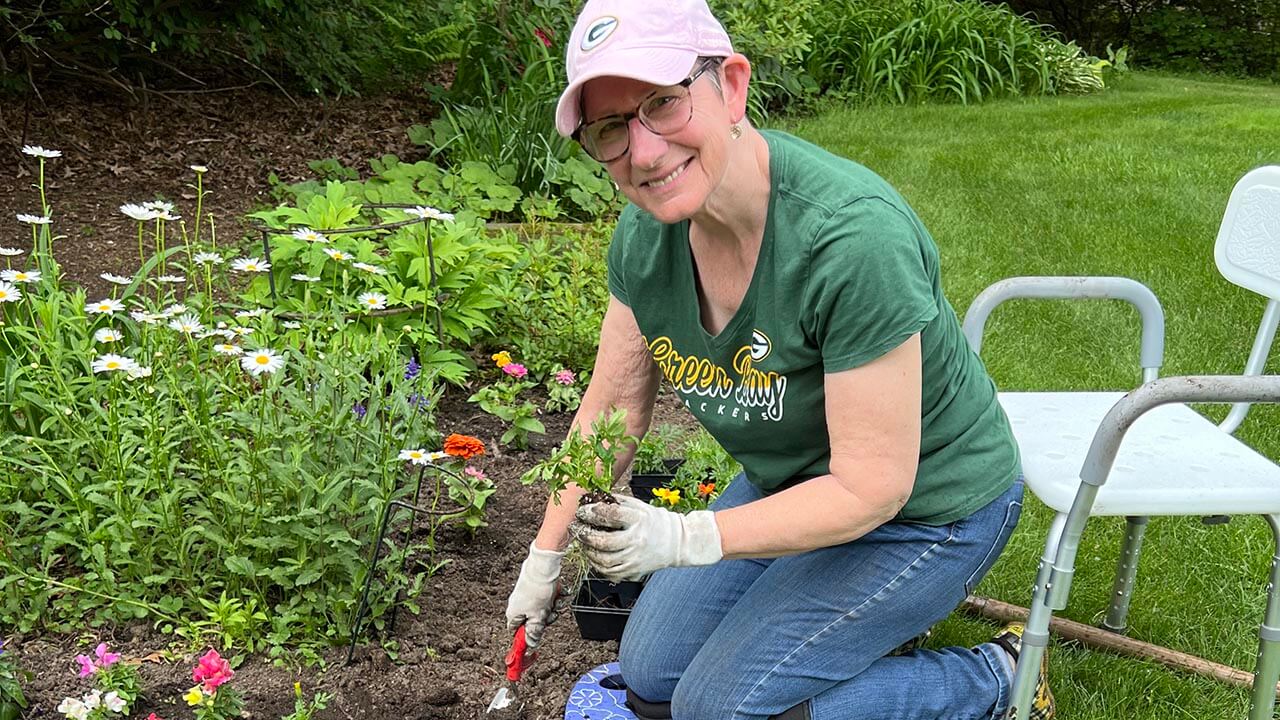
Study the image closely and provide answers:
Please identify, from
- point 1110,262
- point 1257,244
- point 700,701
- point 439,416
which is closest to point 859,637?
point 700,701

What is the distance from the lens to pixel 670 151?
5.77 ft

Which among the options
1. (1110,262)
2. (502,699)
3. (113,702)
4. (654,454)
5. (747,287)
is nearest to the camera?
(747,287)

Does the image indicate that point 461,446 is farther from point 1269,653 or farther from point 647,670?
point 1269,653

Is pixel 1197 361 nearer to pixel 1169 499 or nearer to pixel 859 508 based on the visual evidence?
pixel 1169 499

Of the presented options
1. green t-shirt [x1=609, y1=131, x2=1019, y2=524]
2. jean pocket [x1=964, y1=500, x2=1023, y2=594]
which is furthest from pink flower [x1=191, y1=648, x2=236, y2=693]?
jean pocket [x1=964, y1=500, x2=1023, y2=594]

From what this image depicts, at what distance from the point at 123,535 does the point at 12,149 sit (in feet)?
11.6

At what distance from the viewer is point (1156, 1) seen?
13750mm

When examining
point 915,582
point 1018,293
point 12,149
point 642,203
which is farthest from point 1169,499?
point 12,149

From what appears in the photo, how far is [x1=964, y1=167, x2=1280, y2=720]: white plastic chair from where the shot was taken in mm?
1752

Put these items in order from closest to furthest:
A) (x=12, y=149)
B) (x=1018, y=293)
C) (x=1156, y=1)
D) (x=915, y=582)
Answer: (x=915, y=582)
(x=1018, y=293)
(x=12, y=149)
(x=1156, y=1)

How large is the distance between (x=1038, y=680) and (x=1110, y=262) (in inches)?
131

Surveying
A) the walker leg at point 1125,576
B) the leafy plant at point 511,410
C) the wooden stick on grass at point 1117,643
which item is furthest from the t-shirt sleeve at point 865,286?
the leafy plant at point 511,410

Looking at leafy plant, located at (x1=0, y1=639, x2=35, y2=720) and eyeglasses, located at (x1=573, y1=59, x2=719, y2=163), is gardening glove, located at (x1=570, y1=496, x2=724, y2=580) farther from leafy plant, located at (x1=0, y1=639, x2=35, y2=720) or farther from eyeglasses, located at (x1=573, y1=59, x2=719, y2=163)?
leafy plant, located at (x1=0, y1=639, x2=35, y2=720)

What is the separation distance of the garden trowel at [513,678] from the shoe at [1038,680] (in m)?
0.91
